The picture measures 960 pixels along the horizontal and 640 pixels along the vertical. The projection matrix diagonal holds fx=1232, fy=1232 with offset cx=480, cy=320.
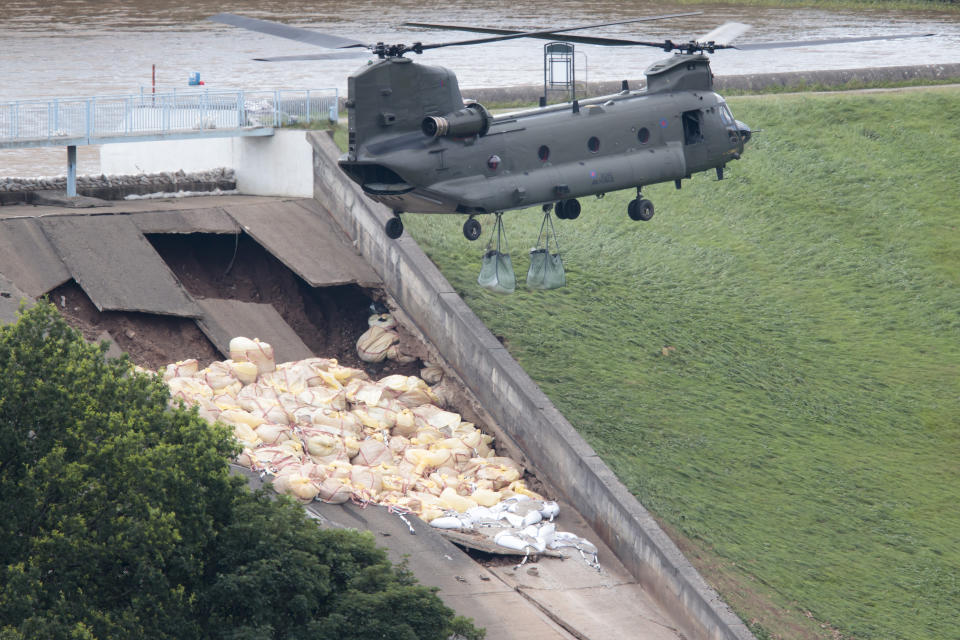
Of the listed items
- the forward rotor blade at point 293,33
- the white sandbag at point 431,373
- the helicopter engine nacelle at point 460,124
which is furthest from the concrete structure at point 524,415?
the forward rotor blade at point 293,33

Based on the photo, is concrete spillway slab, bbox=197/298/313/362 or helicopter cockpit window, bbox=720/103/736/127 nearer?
helicopter cockpit window, bbox=720/103/736/127

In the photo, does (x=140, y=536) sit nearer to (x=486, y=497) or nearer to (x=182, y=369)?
(x=486, y=497)

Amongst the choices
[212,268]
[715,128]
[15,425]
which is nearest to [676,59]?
[715,128]

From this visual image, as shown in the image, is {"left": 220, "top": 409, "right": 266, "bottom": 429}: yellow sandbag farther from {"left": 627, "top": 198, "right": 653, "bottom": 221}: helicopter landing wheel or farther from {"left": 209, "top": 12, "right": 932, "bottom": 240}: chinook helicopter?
{"left": 627, "top": 198, "right": 653, "bottom": 221}: helicopter landing wheel

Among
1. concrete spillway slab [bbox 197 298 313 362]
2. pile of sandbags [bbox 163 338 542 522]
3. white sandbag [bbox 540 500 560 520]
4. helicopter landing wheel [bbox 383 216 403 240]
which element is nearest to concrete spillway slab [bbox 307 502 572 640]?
pile of sandbags [bbox 163 338 542 522]

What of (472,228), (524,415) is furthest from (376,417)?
(472,228)

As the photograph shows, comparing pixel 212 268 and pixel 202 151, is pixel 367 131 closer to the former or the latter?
pixel 212 268

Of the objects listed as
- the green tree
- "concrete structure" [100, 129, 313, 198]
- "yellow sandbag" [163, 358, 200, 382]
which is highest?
"concrete structure" [100, 129, 313, 198]
